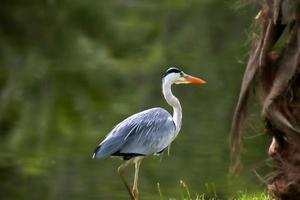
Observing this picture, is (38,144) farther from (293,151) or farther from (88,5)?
(88,5)

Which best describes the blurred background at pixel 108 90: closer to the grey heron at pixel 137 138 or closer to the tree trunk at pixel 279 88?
the tree trunk at pixel 279 88

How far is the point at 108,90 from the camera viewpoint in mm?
21297

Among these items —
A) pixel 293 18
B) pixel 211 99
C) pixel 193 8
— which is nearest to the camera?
pixel 293 18

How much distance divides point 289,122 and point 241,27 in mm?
23289

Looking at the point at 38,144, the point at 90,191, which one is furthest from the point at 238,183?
the point at 38,144

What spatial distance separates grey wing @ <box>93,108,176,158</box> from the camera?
8125 mm

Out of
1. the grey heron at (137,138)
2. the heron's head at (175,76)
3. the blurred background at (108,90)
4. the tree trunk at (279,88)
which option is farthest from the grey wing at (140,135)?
the tree trunk at (279,88)

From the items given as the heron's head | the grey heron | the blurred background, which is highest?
the heron's head

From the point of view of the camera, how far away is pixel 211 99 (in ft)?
64.7

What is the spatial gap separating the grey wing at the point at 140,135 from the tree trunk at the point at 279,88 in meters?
2.29

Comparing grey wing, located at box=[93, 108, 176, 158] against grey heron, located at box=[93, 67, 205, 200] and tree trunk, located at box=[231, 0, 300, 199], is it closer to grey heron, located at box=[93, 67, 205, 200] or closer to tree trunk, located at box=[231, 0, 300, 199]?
grey heron, located at box=[93, 67, 205, 200]

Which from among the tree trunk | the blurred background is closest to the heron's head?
the blurred background

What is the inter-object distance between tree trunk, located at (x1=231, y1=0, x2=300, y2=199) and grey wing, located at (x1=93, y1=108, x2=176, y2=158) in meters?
2.29

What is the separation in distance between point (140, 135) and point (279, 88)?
2.81m
